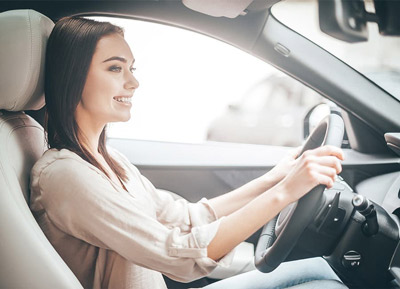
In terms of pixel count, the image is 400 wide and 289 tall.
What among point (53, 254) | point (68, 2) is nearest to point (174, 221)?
point (53, 254)

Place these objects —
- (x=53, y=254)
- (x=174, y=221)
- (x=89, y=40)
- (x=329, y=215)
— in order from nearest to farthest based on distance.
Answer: (x=53, y=254) → (x=89, y=40) → (x=329, y=215) → (x=174, y=221)

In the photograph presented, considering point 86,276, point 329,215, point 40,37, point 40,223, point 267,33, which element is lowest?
point 86,276

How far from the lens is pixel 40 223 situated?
3.44ft

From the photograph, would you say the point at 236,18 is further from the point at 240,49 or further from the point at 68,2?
the point at 68,2

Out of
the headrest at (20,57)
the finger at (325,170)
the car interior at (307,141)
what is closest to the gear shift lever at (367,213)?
the car interior at (307,141)

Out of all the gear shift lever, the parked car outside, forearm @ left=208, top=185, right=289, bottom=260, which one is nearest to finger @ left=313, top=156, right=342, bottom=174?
forearm @ left=208, top=185, right=289, bottom=260

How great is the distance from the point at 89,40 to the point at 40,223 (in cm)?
46

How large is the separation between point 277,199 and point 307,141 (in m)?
0.38

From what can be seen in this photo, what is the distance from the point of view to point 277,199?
3.43 ft

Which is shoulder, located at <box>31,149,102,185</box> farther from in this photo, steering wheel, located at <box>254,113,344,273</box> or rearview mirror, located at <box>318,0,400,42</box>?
rearview mirror, located at <box>318,0,400,42</box>

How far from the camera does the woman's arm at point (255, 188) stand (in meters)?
1.40

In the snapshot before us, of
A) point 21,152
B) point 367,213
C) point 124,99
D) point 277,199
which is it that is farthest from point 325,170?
point 21,152

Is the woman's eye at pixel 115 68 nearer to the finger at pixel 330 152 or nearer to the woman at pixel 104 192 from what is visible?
the woman at pixel 104 192

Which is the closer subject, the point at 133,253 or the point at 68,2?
the point at 133,253
